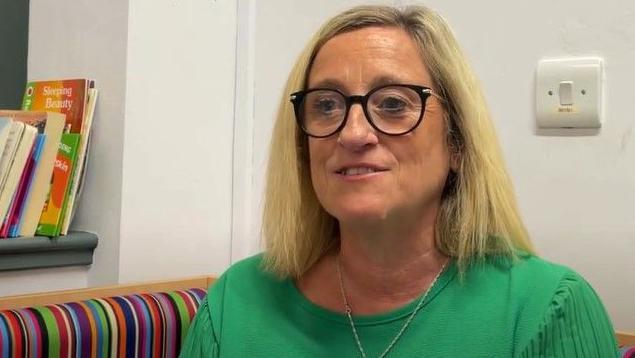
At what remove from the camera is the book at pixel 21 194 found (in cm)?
130

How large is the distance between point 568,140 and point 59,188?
3.12ft

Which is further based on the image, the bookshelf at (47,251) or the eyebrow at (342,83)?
the bookshelf at (47,251)

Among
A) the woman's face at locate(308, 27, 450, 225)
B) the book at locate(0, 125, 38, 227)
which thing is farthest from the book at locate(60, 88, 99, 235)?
the woman's face at locate(308, 27, 450, 225)

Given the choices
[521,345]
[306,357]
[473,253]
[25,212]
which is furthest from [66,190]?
[521,345]

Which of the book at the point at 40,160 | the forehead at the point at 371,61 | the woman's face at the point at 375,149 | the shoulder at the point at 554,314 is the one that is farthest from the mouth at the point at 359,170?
the book at the point at 40,160

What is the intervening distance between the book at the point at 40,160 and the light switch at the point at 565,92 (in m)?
0.92

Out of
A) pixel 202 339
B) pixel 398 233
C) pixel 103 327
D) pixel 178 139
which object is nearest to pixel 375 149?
pixel 398 233

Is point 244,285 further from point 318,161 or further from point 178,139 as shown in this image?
point 178,139

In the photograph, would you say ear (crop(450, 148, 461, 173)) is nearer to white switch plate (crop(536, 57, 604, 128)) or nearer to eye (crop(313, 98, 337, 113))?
eye (crop(313, 98, 337, 113))

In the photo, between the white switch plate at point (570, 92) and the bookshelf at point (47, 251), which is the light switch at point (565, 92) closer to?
the white switch plate at point (570, 92)

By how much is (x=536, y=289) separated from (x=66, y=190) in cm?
91

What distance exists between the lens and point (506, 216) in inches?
39.2

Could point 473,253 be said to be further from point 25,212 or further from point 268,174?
point 25,212

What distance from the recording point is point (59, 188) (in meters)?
1.37
